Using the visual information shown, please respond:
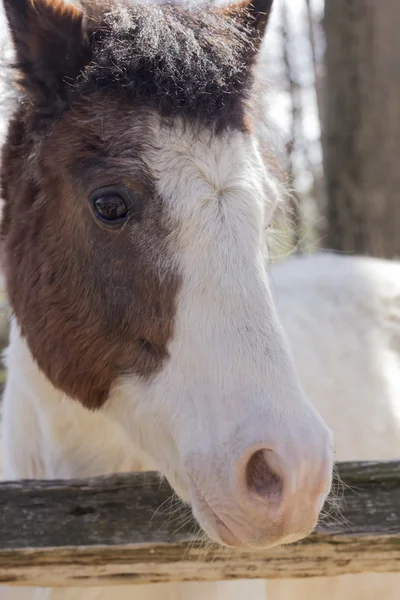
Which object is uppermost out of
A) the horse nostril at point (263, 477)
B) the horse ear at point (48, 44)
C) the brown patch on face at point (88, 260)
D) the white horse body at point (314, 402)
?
the horse ear at point (48, 44)

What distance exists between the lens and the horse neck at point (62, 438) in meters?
2.37

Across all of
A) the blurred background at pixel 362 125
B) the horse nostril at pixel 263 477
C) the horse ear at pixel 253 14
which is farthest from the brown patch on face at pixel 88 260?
the blurred background at pixel 362 125

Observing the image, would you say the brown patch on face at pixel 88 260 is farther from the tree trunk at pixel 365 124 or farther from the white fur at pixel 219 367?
the tree trunk at pixel 365 124

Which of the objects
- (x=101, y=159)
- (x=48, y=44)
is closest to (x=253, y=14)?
(x=48, y=44)

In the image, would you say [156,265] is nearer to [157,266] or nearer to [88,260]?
[157,266]

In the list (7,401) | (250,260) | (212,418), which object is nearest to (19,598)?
(7,401)

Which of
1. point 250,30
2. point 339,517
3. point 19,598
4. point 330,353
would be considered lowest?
point 19,598

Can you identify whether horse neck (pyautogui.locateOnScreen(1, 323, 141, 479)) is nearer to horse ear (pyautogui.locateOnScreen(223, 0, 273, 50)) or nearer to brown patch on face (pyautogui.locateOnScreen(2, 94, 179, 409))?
brown patch on face (pyautogui.locateOnScreen(2, 94, 179, 409))

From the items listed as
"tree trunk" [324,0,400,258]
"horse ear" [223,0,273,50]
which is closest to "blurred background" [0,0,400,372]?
"tree trunk" [324,0,400,258]

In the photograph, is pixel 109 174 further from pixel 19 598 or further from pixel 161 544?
pixel 19 598

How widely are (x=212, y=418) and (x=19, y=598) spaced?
3.93 feet

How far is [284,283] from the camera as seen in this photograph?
392 centimetres

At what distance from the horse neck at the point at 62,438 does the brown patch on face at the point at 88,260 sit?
0.61ft

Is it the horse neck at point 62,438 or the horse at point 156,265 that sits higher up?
the horse at point 156,265
